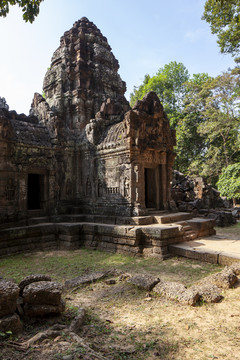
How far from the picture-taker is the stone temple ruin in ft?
27.5

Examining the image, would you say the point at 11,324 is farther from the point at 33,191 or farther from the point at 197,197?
the point at 197,197

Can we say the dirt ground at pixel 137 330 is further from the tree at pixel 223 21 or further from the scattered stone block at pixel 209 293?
the tree at pixel 223 21

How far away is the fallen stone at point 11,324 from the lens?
299cm

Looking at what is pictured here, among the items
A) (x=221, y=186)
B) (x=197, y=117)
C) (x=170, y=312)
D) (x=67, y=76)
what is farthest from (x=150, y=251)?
(x=197, y=117)

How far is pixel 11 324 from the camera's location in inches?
120

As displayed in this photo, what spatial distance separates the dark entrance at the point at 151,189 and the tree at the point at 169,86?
18.7 metres

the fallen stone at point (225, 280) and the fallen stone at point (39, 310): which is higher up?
the fallen stone at point (39, 310)

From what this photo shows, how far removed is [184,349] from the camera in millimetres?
2904

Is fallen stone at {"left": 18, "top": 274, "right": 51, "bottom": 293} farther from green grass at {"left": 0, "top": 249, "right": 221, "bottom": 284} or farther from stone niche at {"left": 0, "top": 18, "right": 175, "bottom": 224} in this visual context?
stone niche at {"left": 0, "top": 18, "right": 175, "bottom": 224}

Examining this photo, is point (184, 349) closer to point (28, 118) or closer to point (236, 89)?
point (28, 118)

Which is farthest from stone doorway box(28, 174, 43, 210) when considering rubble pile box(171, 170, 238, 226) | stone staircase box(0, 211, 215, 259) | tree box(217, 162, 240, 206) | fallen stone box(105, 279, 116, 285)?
tree box(217, 162, 240, 206)

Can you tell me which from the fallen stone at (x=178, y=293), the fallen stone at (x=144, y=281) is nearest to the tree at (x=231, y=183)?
the fallen stone at (x=144, y=281)

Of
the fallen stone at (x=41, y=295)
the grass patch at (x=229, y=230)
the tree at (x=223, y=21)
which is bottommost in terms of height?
the grass patch at (x=229, y=230)

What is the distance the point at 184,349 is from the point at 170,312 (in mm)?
967
